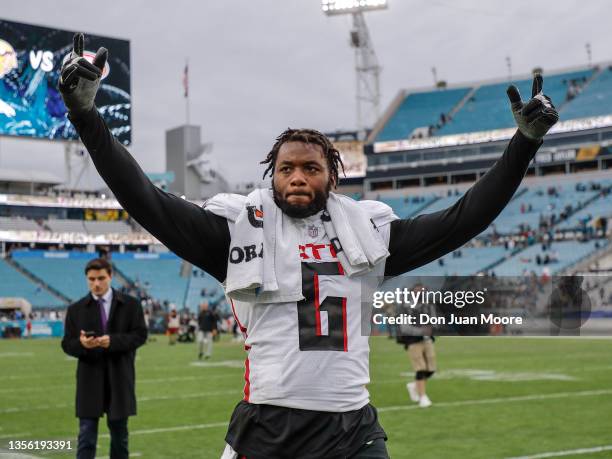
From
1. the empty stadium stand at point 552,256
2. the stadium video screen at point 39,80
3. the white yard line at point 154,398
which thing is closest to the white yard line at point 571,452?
the white yard line at point 154,398

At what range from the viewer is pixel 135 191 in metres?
2.70

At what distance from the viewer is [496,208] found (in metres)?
2.87

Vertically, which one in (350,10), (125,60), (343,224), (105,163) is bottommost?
(343,224)

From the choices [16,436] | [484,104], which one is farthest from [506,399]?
[484,104]

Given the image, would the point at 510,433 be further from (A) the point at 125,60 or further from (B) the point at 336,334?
(A) the point at 125,60

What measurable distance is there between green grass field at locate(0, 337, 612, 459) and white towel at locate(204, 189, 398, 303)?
6.14 meters

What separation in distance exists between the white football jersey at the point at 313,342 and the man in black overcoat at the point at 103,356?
4250 mm

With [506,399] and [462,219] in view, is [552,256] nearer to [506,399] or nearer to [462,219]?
[506,399]

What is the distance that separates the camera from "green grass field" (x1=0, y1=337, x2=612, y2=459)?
361 inches

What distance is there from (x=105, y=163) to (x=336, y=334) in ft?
3.00

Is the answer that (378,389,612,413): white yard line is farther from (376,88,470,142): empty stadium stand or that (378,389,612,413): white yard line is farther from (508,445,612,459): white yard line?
(376,88,470,142): empty stadium stand

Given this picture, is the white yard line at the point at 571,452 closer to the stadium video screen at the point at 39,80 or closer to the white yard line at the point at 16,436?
the white yard line at the point at 16,436

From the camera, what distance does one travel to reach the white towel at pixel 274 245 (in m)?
2.77

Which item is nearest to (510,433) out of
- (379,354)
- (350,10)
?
(379,354)
